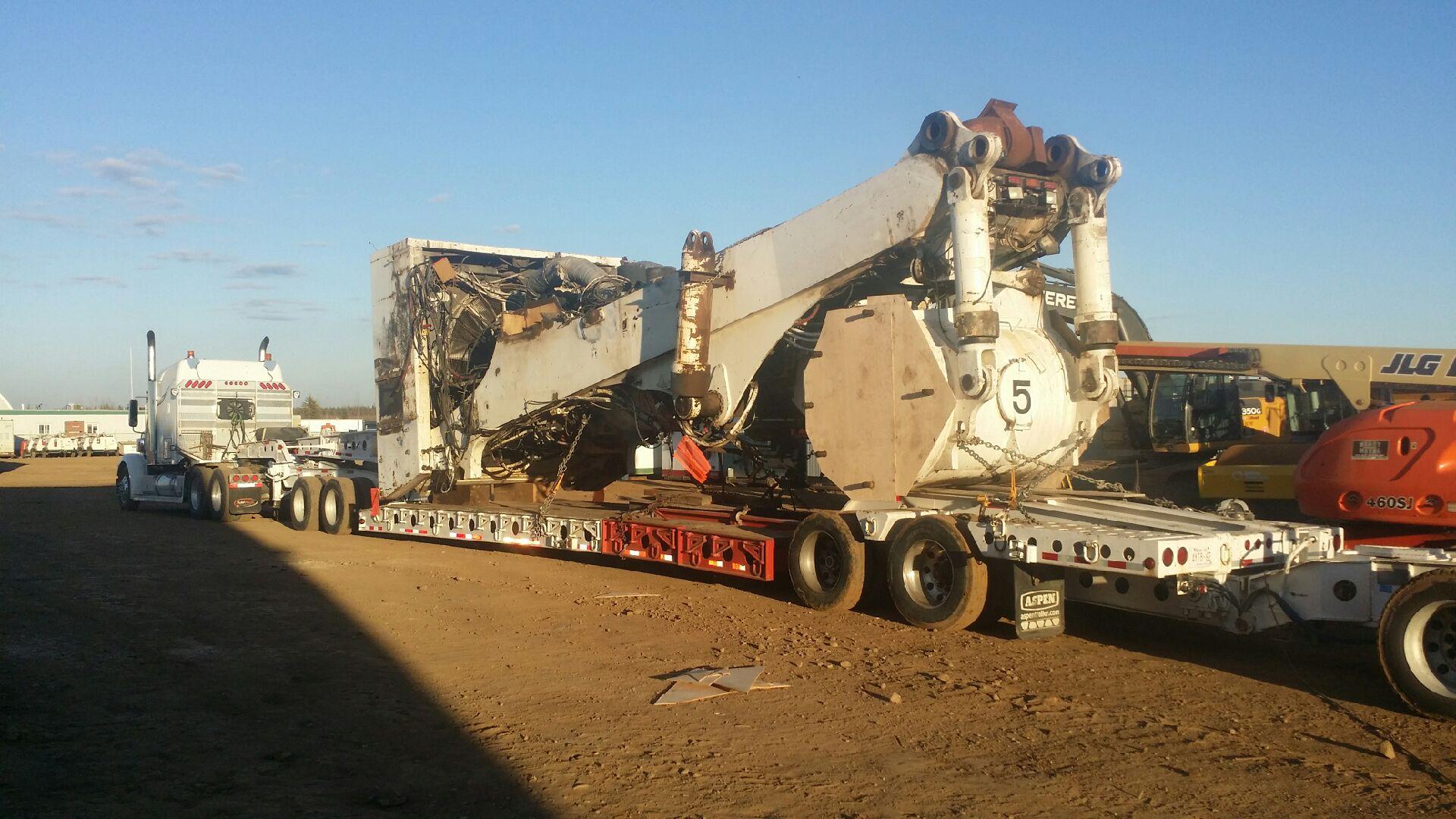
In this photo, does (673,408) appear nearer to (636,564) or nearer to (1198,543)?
(636,564)

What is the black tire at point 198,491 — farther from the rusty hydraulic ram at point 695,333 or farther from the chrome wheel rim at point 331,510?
the rusty hydraulic ram at point 695,333

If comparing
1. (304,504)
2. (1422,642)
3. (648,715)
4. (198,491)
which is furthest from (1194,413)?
(198,491)

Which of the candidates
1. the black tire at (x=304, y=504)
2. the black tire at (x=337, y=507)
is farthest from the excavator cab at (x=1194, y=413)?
the black tire at (x=304, y=504)

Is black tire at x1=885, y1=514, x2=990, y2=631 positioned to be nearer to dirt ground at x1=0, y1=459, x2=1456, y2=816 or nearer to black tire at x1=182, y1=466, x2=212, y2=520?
dirt ground at x1=0, y1=459, x2=1456, y2=816

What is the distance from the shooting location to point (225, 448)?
23359 millimetres

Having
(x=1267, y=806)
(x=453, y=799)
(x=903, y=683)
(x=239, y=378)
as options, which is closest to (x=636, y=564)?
(x=903, y=683)

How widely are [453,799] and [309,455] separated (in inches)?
712

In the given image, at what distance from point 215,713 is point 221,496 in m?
16.0

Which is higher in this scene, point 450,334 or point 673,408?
point 450,334

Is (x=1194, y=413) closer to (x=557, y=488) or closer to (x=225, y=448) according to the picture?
(x=557, y=488)

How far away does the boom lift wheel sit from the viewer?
21.2 m

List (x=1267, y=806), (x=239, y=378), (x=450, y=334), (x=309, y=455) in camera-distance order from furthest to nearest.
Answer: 1. (x=239, y=378)
2. (x=309, y=455)
3. (x=450, y=334)
4. (x=1267, y=806)

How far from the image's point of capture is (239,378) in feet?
78.2

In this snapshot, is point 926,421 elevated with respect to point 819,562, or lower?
elevated
